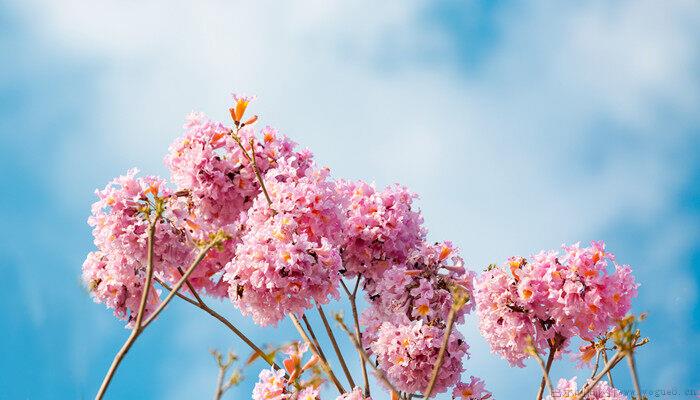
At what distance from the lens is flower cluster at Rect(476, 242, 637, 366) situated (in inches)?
244

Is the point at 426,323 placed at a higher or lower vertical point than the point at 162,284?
lower

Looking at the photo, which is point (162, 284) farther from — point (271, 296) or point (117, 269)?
point (271, 296)

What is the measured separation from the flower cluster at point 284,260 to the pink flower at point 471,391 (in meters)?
1.50

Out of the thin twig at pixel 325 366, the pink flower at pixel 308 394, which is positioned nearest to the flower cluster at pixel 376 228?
the thin twig at pixel 325 366

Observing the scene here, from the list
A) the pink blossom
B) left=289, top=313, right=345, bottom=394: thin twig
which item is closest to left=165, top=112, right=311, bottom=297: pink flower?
left=289, top=313, right=345, bottom=394: thin twig

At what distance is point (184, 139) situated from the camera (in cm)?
725

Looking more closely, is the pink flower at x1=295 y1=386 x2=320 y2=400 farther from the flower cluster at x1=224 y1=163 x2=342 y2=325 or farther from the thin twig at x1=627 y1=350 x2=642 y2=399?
the thin twig at x1=627 y1=350 x2=642 y2=399

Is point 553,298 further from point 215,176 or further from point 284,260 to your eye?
point 215,176

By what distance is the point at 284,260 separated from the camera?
19.7 feet

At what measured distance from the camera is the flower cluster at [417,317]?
6.41 m

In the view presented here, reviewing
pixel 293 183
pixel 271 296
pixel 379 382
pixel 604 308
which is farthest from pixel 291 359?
pixel 604 308

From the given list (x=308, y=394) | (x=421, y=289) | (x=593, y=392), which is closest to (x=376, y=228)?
(x=421, y=289)

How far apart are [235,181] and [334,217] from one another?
1.02m

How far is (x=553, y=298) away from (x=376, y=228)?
1662 millimetres
